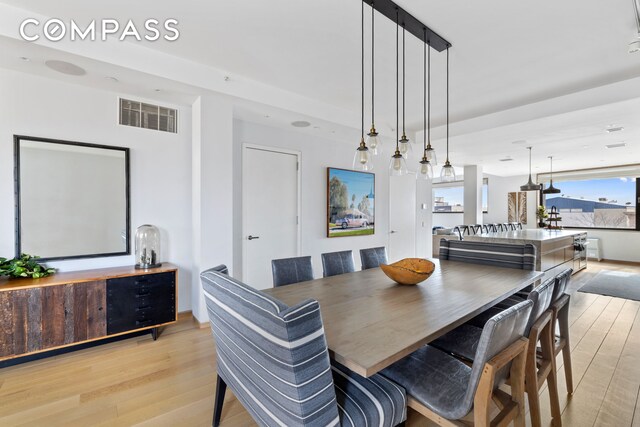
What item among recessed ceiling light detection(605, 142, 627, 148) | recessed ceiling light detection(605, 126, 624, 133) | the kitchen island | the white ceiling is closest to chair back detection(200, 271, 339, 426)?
the white ceiling

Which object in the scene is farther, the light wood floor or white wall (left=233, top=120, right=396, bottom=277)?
white wall (left=233, top=120, right=396, bottom=277)

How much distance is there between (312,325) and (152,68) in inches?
106

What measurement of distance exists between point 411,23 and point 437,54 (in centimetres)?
61

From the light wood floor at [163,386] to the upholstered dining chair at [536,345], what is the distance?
0.36m

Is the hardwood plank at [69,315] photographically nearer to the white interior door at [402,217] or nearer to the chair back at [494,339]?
the chair back at [494,339]

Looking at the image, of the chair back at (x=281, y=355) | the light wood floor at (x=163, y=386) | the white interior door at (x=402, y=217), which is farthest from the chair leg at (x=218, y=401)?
the white interior door at (x=402, y=217)

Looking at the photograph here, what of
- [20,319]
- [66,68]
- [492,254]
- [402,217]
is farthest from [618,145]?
[20,319]

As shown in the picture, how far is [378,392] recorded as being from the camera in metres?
Result: 1.24

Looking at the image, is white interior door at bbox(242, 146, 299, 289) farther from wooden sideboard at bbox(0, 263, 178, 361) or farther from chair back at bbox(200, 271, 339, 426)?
chair back at bbox(200, 271, 339, 426)

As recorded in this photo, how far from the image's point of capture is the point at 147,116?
10.3 feet

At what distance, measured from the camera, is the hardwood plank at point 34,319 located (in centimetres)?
224

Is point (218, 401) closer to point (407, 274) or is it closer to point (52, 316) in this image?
point (407, 274)

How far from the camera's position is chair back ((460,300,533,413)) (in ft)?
3.50

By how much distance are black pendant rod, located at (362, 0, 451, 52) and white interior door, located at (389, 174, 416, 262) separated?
9.95 ft
